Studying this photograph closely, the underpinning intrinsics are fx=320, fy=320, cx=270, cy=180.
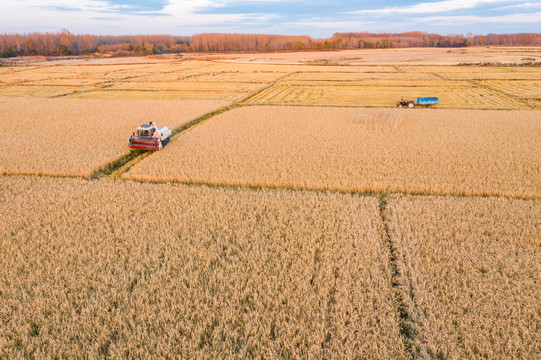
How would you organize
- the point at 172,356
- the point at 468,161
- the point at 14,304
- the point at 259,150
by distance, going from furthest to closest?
1. the point at 259,150
2. the point at 468,161
3. the point at 14,304
4. the point at 172,356

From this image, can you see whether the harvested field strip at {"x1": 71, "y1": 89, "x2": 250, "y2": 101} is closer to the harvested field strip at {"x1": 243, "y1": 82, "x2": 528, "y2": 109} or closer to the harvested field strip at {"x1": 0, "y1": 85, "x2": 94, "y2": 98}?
the harvested field strip at {"x1": 0, "y1": 85, "x2": 94, "y2": 98}

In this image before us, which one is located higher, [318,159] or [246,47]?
[246,47]

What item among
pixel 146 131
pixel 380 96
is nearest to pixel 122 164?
pixel 146 131

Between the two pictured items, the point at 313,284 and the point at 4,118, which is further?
the point at 4,118

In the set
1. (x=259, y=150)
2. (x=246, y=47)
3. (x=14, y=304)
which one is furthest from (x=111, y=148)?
(x=246, y=47)

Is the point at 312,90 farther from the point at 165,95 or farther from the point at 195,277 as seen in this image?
the point at 195,277

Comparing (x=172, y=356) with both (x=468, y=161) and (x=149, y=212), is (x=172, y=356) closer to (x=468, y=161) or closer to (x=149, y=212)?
(x=149, y=212)

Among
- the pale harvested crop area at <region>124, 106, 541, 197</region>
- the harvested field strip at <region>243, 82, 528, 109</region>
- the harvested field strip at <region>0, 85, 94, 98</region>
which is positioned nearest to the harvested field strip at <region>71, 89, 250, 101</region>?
the harvested field strip at <region>0, 85, 94, 98</region>
